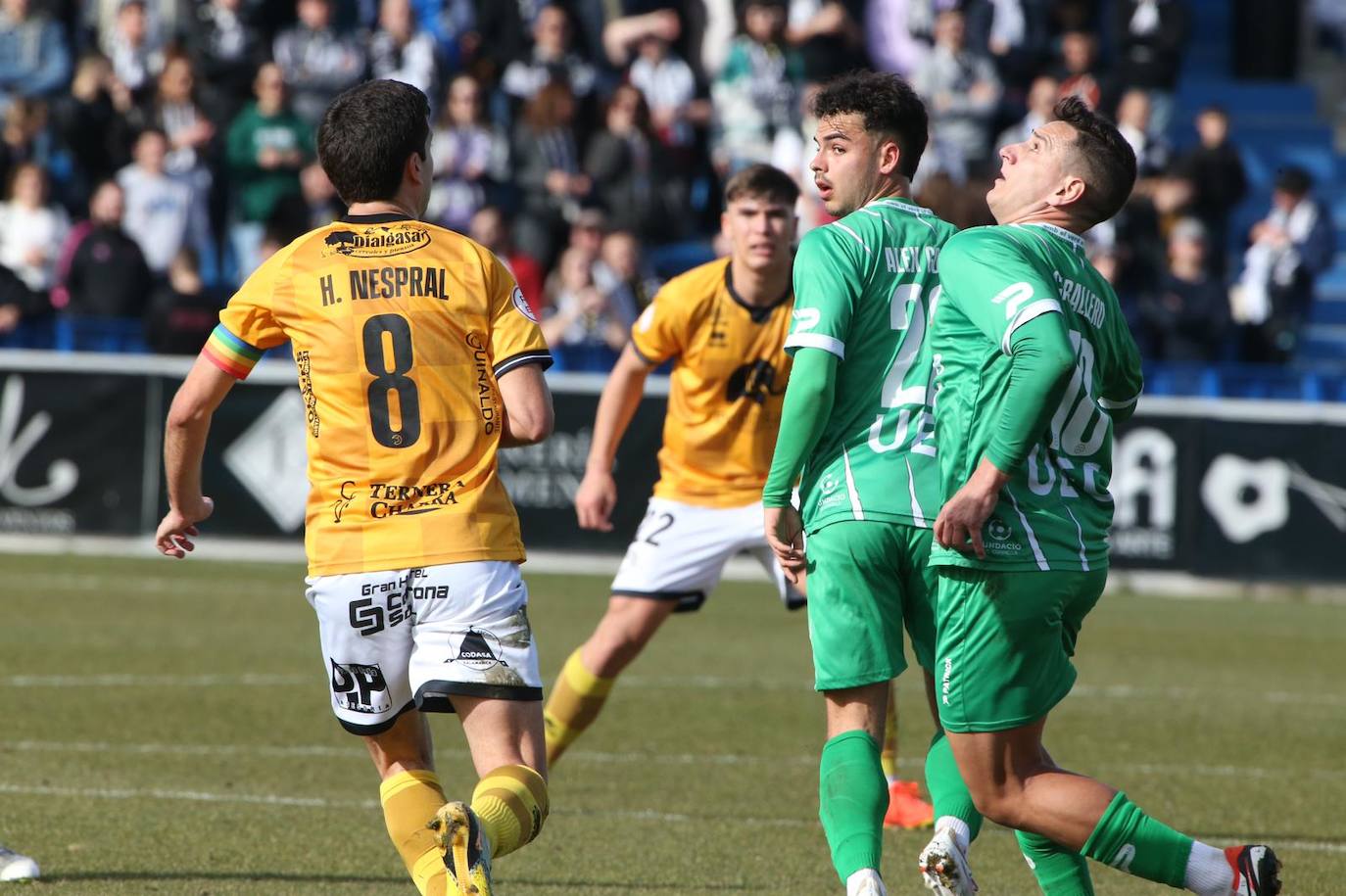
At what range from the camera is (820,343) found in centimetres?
519

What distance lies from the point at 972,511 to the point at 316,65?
1491 cm

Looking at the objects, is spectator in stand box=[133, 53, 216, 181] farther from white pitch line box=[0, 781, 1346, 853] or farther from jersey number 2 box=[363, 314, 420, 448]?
jersey number 2 box=[363, 314, 420, 448]

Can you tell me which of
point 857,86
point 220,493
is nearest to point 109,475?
point 220,493

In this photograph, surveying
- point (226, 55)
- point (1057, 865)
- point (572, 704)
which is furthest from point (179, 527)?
point (226, 55)

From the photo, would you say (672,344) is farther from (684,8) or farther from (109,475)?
(684,8)

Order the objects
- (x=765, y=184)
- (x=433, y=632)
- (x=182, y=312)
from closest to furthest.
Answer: (x=433, y=632) < (x=765, y=184) < (x=182, y=312)

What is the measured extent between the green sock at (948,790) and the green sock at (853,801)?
348mm

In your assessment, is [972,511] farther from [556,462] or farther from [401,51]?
[401,51]

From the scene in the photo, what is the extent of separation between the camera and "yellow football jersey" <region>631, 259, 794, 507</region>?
8.09 m

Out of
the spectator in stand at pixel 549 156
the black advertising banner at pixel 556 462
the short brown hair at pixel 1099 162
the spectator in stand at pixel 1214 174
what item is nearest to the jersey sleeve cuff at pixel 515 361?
the short brown hair at pixel 1099 162

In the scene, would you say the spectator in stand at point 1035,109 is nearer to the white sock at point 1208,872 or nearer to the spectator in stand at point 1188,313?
the spectator in stand at point 1188,313

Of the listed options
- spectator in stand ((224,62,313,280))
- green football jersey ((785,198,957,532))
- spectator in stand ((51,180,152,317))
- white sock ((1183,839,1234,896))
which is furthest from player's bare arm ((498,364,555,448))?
spectator in stand ((224,62,313,280))

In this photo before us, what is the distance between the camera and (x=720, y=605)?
14430 mm

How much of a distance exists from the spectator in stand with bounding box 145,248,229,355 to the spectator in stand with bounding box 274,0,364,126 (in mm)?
3003
